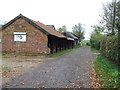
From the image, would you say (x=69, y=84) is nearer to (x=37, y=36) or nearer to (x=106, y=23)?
(x=37, y=36)

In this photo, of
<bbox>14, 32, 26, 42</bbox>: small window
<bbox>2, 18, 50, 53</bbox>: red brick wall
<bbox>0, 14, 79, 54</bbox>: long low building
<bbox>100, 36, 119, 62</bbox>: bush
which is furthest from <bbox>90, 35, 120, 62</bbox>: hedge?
<bbox>14, 32, 26, 42</bbox>: small window

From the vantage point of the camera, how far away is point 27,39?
16609mm

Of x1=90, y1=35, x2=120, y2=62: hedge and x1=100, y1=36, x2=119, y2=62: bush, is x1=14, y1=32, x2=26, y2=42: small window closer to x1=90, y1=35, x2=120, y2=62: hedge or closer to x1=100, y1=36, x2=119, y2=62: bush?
x1=90, y1=35, x2=120, y2=62: hedge

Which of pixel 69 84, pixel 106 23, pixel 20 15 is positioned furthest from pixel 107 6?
pixel 69 84

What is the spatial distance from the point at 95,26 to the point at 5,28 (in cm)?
1517

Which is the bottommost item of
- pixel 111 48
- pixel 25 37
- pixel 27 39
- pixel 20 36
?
pixel 111 48

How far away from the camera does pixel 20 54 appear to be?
16.7 metres

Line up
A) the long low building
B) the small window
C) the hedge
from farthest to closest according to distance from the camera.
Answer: the small window < the long low building < the hedge

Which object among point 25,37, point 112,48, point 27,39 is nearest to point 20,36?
point 25,37

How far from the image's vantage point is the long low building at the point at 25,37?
16109 millimetres

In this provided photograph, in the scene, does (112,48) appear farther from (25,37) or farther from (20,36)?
(20,36)

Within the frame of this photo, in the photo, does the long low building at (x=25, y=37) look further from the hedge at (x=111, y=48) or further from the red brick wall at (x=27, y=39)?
the hedge at (x=111, y=48)

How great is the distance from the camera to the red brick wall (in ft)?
53.0

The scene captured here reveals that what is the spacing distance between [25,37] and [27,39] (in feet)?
1.31
